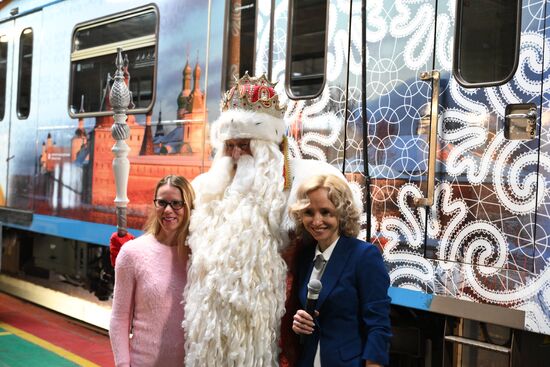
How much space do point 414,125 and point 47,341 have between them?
396cm

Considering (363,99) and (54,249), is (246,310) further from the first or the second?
(54,249)

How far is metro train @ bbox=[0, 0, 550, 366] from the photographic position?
2.86m

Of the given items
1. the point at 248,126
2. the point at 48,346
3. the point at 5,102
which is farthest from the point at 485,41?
the point at 5,102

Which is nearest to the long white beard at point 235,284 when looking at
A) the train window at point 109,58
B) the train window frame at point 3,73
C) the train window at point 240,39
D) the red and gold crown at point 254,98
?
the red and gold crown at point 254,98

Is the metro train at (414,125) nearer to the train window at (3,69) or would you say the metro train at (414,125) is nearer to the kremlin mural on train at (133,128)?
the kremlin mural on train at (133,128)

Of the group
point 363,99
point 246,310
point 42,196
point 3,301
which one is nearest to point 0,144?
point 42,196

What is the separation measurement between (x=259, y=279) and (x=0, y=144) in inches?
219

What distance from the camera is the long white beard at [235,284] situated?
8.45 feet

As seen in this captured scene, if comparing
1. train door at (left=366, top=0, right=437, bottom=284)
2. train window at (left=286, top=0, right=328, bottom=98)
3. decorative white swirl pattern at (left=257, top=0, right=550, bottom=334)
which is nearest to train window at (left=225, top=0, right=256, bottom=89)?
train window at (left=286, top=0, right=328, bottom=98)

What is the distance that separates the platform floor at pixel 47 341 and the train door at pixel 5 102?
138 centimetres

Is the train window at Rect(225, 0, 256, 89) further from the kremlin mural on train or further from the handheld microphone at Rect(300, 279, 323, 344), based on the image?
the handheld microphone at Rect(300, 279, 323, 344)

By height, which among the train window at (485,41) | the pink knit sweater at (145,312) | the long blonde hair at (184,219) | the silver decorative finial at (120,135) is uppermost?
the train window at (485,41)

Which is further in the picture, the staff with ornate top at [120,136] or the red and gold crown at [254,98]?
the staff with ornate top at [120,136]

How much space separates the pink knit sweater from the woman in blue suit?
1.73ft
